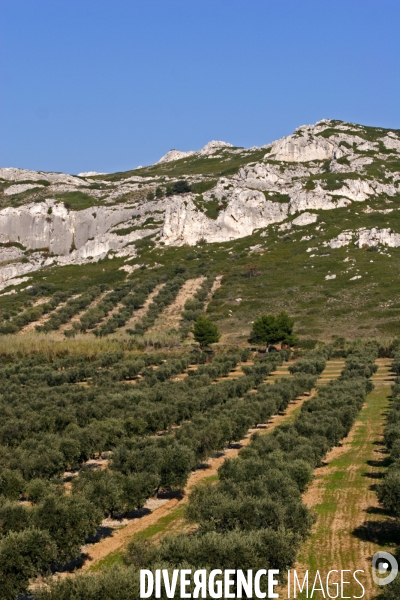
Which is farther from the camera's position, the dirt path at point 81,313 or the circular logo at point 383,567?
the dirt path at point 81,313

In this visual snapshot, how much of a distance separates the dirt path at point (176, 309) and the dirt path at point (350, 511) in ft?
260

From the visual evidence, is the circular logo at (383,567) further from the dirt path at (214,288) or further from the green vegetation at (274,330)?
the dirt path at (214,288)

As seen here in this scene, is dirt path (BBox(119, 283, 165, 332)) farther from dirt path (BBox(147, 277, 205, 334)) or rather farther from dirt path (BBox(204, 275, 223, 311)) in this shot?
dirt path (BBox(204, 275, 223, 311))

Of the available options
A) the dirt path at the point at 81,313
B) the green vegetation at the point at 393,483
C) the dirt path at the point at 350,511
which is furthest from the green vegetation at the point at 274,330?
the dirt path at the point at 350,511

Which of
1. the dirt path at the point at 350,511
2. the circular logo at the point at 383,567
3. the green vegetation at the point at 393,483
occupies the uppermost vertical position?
the green vegetation at the point at 393,483

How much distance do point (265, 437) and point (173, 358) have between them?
66.9 m

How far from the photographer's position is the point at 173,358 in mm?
119188

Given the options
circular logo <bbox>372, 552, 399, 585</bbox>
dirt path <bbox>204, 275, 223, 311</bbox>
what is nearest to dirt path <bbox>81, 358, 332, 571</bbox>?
circular logo <bbox>372, 552, 399, 585</bbox>

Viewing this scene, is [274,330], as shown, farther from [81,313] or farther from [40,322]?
[40,322]

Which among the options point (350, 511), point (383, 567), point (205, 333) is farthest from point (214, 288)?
point (383, 567)

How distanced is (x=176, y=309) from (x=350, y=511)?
114735 millimetres

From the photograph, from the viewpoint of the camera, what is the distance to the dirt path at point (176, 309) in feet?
470

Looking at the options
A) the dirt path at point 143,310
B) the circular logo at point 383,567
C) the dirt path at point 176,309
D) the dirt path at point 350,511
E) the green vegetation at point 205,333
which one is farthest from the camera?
the dirt path at point 143,310

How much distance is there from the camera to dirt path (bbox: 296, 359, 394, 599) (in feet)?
106
